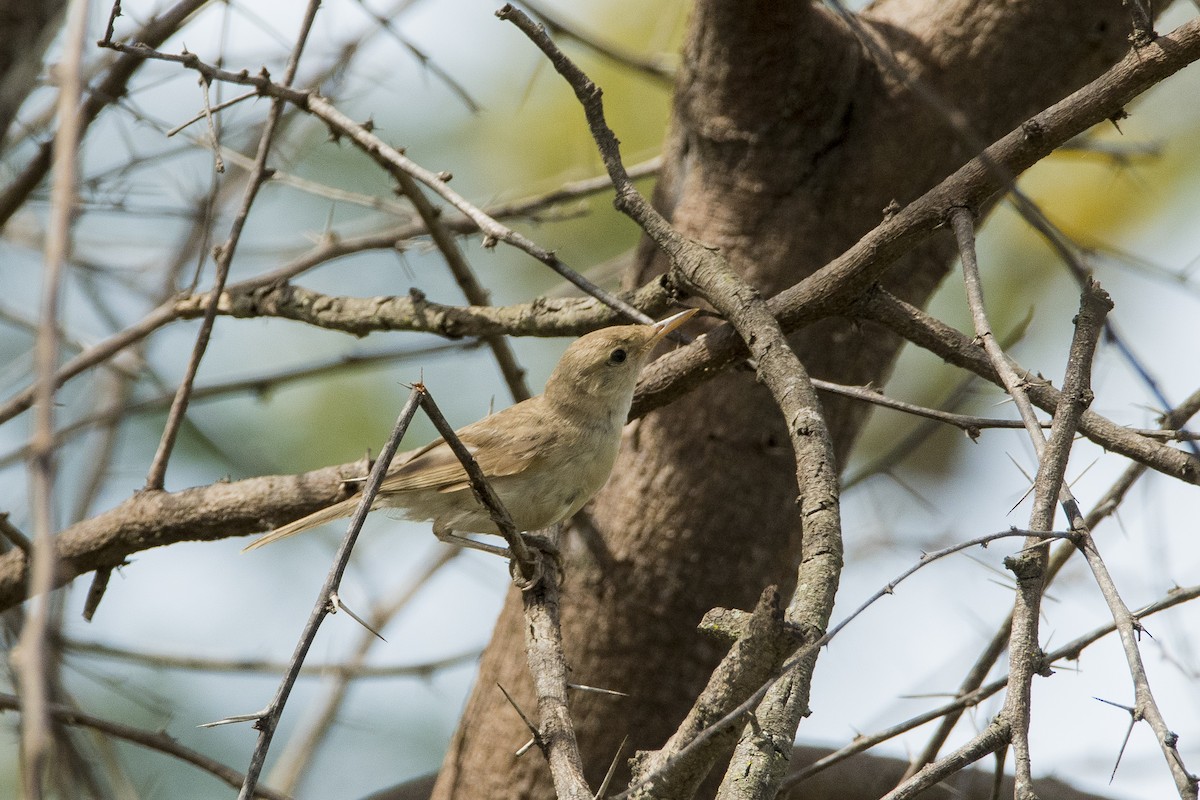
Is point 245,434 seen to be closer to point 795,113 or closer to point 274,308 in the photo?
point 274,308

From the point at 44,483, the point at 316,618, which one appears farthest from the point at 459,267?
the point at 44,483

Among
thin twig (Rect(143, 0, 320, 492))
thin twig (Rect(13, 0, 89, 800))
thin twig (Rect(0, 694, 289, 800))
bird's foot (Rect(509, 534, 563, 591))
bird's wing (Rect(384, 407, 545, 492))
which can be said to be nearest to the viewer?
thin twig (Rect(13, 0, 89, 800))

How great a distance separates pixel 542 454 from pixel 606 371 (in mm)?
393

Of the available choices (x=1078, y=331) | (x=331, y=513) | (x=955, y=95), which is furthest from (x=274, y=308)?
(x=1078, y=331)

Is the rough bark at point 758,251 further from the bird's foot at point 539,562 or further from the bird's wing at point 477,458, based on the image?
the bird's wing at point 477,458

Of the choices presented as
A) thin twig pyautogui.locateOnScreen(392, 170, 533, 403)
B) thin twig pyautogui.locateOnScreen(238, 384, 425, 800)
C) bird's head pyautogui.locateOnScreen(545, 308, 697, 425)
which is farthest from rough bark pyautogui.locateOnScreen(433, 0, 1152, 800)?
thin twig pyautogui.locateOnScreen(238, 384, 425, 800)

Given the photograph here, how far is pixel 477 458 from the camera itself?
12.6ft

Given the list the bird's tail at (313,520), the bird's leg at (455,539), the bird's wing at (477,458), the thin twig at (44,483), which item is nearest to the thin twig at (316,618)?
the thin twig at (44,483)

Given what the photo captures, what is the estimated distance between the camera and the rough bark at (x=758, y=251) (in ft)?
11.6

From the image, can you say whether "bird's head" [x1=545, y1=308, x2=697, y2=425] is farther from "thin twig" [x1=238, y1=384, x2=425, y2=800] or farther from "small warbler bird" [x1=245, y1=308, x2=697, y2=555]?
"thin twig" [x1=238, y1=384, x2=425, y2=800]

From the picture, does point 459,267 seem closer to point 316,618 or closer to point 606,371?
point 606,371

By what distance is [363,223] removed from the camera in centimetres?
555

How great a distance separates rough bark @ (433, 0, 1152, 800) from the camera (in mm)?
3537

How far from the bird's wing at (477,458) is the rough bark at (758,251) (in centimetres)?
42
